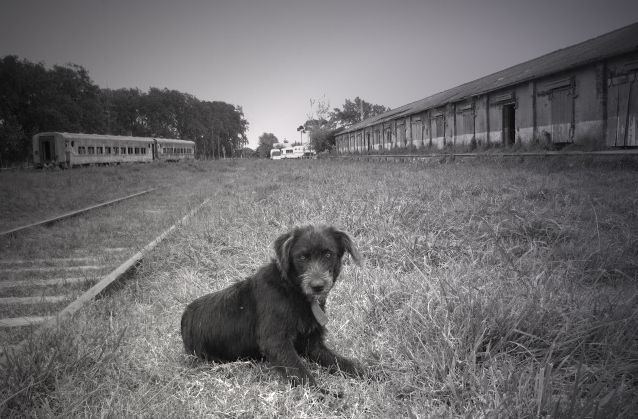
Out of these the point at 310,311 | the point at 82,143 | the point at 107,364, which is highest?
the point at 82,143

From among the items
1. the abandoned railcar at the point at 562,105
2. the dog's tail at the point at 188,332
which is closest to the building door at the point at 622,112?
the abandoned railcar at the point at 562,105

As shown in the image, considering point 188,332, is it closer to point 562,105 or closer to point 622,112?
point 622,112

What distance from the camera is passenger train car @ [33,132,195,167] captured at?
30.9 meters

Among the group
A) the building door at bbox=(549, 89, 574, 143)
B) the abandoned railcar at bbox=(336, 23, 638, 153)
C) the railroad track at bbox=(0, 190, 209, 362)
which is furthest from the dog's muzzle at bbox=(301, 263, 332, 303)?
the building door at bbox=(549, 89, 574, 143)

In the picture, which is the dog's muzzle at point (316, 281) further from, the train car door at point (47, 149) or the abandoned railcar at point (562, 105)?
the train car door at point (47, 149)

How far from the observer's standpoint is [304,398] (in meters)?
2.22

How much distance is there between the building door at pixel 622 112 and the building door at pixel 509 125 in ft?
21.1

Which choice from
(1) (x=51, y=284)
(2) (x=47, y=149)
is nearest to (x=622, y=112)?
(1) (x=51, y=284)

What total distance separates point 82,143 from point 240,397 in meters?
37.1

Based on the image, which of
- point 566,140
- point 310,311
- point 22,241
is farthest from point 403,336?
point 566,140

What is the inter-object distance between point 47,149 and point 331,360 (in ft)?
122

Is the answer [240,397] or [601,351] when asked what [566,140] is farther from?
[240,397]

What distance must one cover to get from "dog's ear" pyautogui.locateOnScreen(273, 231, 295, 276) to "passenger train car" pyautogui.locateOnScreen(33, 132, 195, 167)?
34.8 m

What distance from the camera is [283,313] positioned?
244cm
